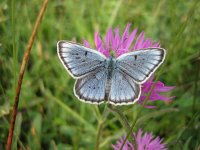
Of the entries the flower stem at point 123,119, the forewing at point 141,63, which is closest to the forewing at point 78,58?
the forewing at point 141,63

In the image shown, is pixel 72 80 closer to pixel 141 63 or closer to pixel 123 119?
pixel 141 63

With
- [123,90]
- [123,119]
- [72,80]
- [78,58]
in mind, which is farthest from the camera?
[72,80]

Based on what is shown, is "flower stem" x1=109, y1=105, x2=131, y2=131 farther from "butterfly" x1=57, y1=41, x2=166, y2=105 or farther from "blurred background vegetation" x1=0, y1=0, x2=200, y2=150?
"blurred background vegetation" x1=0, y1=0, x2=200, y2=150

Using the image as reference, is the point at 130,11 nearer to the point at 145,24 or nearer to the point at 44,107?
the point at 145,24

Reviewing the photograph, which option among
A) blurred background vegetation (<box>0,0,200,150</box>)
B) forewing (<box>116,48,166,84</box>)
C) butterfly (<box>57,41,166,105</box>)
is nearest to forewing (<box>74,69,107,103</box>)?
butterfly (<box>57,41,166,105</box>)

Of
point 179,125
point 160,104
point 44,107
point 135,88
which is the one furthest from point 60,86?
point 135,88

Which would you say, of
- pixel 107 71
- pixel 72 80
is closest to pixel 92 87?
pixel 107 71
